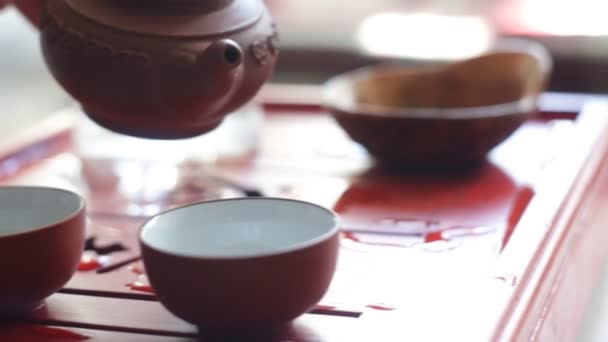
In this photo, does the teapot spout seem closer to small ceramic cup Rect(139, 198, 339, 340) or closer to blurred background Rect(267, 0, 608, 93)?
small ceramic cup Rect(139, 198, 339, 340)

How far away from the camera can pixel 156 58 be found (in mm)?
750

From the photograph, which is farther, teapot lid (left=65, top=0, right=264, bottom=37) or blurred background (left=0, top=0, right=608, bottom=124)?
blurred background (left=0, top=0, right=608, bottom=124)

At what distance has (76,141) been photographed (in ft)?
4.39

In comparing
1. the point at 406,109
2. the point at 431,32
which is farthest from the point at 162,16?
the point at 431,32

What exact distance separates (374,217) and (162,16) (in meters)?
0.38

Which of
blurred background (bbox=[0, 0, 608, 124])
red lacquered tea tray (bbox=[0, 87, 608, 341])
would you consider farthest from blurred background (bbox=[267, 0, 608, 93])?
red lacquered tea tray (bbox=[0, 87, 608, 341])

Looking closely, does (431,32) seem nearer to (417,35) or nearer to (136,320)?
(417,35)

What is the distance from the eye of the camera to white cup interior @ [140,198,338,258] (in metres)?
0.76

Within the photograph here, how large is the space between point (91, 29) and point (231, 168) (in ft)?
1.65

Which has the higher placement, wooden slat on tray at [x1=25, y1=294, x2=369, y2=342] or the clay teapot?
the clay teapot

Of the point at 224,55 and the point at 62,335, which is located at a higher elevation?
the point at 224,55

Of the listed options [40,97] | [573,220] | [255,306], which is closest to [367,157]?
[573,220]

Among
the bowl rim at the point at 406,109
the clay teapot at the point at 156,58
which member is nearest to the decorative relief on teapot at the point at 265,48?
the clay teapot at the point at 156,58

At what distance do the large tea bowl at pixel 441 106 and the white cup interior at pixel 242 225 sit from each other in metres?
0.43
